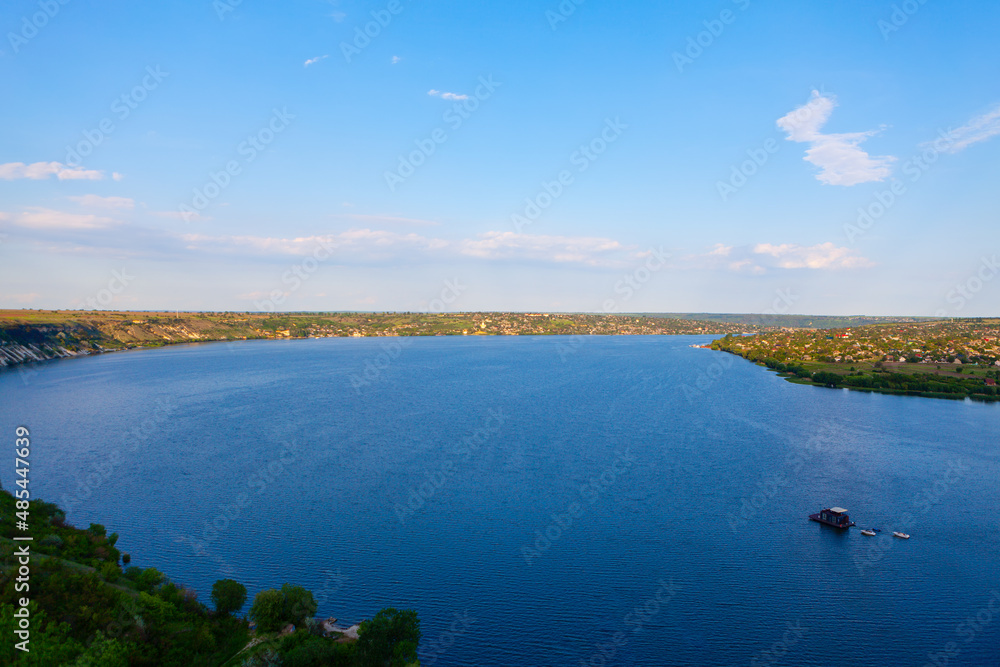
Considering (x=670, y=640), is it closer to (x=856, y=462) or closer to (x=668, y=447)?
(x=668, y=447)

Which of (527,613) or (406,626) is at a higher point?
(406,626)

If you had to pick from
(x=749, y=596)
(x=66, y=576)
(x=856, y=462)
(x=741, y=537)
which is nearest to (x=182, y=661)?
(x=66, y=576)

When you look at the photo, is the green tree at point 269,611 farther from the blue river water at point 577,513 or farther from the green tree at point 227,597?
the blue river water at point 577,513

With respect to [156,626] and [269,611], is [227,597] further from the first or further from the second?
[156,626]

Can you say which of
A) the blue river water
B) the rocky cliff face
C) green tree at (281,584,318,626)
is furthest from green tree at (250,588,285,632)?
the rocky cliff face

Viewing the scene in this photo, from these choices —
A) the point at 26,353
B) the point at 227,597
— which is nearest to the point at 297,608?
the point at 227,597

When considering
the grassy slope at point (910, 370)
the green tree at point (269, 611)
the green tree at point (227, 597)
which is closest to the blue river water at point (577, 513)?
the green tree at point (269, 611)
